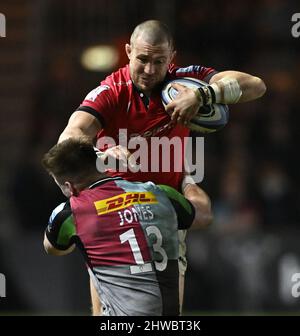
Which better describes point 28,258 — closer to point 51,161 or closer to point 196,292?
point 196,292

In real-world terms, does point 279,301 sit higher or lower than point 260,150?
lower

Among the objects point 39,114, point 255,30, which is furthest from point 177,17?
point 39,114

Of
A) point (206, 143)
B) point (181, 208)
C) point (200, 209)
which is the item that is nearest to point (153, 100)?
point (200, 209)

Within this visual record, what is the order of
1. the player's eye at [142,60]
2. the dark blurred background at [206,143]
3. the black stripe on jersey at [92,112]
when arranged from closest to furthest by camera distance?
the player's eye at [142,60] < the black stripe on jersey at [92,112] < the dark blurred background at [206,143]

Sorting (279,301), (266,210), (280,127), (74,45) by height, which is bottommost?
(279,301)

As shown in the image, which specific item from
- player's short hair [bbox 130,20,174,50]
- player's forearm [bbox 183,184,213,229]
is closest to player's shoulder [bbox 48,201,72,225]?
player's forearm [bbox 183,184,213,229]

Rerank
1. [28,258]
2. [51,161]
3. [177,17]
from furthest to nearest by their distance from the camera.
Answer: [177,17], [28,258], [51,161]

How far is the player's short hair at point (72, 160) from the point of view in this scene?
23.1 feet

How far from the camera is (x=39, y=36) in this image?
17.8m

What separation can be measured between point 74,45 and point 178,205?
1027 cm

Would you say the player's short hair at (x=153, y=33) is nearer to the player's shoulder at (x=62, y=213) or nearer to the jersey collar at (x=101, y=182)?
the jersey collar at (x=101, y=182)

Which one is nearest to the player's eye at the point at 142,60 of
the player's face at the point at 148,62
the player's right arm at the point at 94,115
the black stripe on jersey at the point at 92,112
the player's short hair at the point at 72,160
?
the player's face at the point at 148,62

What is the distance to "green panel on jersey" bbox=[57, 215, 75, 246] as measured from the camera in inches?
282

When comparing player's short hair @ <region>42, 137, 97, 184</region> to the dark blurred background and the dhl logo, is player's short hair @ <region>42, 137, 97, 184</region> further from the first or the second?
the dark blurred background
